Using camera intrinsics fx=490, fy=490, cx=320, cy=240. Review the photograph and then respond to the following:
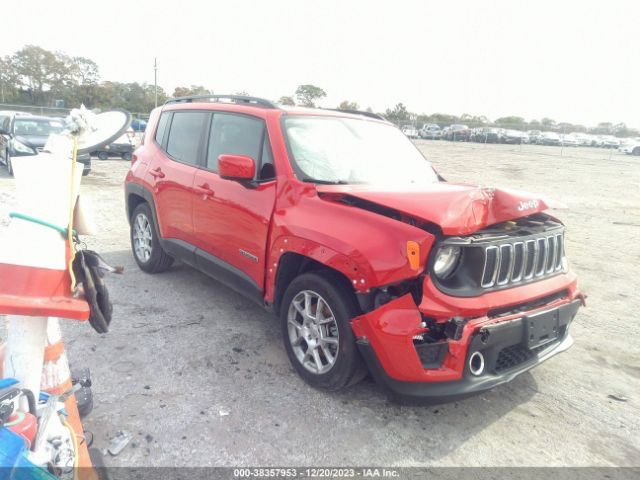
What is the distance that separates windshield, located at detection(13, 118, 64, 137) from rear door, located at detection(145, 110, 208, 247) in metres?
9.81

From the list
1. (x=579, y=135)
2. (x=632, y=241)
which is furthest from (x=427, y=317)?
(x=579, y=135)

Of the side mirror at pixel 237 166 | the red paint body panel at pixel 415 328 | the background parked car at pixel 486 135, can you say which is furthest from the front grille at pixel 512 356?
the background parked car at pixel 486 135

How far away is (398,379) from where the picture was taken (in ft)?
9.53

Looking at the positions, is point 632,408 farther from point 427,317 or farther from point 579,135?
point 579,135

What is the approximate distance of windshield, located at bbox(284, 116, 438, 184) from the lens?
378 cm

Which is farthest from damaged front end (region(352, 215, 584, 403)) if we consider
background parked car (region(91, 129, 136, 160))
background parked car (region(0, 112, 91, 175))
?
background parked car (region(91, 129, 136, 160))

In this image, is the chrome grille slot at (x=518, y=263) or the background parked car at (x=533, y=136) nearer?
the chrome grille slot at (x=518, y=263)

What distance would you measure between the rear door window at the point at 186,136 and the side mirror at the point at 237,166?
3.65 ft

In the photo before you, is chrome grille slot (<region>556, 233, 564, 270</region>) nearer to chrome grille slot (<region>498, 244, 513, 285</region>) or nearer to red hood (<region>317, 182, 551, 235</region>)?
red hood (<region>317, 182, 551, 235</region>)

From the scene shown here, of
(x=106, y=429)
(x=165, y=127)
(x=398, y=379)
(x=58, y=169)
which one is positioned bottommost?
(x=106, y=429)

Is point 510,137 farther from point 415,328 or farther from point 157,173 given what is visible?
point 415,328

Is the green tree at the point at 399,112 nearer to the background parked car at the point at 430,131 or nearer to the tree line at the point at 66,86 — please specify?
the tree line at the point at 66,86

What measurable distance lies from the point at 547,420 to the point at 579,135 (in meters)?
57.0

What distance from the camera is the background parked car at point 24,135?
487 inches
